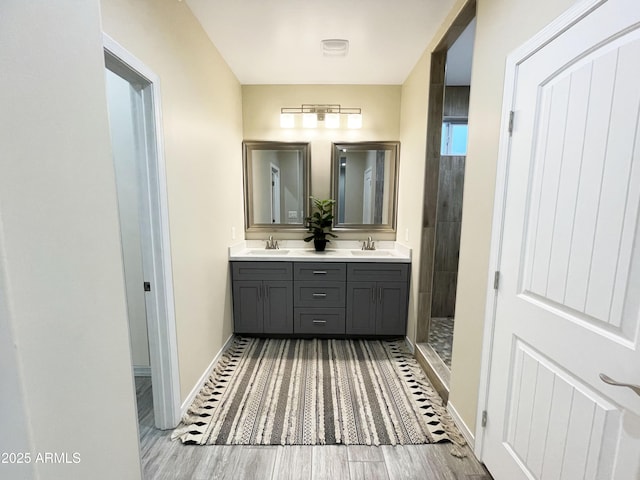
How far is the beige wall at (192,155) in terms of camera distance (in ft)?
4.90

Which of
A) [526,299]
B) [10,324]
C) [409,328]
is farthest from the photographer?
[409,328]

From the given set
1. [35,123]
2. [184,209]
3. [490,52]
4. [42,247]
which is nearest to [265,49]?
[184,209]

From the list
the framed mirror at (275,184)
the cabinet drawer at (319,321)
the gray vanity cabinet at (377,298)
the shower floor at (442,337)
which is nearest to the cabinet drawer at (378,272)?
the gray vanity cabinet at (377,298)

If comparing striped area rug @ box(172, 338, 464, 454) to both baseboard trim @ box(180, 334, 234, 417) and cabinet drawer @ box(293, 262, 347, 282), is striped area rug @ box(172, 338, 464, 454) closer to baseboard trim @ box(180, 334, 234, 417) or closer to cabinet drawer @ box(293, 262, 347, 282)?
baseboard trim @ box(180, 334, 234, 417)

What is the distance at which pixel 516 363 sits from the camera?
1.29 metres

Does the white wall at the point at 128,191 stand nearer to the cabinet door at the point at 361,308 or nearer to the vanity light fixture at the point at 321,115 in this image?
the vanity light fixture at the point at 321,115

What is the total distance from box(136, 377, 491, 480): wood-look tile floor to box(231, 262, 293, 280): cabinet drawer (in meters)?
1.41

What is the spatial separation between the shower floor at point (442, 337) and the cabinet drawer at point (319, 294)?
1003 mm

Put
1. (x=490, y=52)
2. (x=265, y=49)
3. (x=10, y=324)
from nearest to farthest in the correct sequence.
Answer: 1. (x=10, y=324)
2. (x=490, y=52)
3. (x=265, y=49)

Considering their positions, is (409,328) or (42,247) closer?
(42,247)

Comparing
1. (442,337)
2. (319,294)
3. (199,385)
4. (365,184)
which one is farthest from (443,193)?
(199,385)

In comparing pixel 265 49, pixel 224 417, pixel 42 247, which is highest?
pixel 265 49

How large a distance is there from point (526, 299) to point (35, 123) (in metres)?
1.70

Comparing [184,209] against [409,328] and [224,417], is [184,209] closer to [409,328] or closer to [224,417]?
[224,417]
